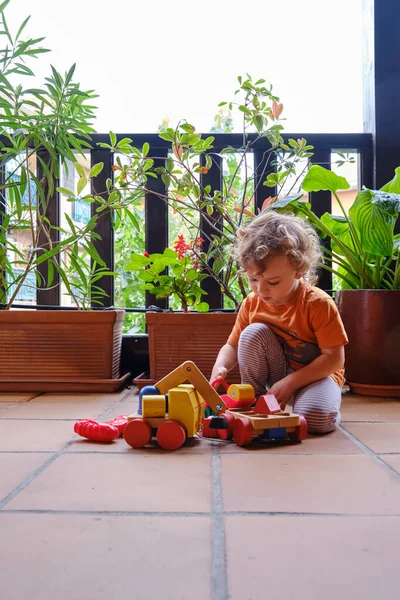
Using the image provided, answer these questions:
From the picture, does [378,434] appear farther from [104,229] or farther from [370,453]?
[104,229]

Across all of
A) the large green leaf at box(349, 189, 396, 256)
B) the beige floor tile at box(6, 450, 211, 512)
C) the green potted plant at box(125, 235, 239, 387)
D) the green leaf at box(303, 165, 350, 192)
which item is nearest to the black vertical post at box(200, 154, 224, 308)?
the green potted plant at box(125, 235, 239, 387)

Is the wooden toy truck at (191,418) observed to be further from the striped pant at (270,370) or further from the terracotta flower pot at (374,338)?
the terracotta flower pot at (374,338)

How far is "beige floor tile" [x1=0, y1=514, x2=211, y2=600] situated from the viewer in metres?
0.61

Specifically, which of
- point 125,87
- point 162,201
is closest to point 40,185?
point 162,201

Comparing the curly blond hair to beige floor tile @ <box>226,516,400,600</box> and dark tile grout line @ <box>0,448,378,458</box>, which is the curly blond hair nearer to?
dark tile grout line @ <box>0,448,378,458</box>

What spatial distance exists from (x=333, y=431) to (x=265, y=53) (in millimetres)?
1974

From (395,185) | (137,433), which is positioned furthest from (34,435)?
(395,185)

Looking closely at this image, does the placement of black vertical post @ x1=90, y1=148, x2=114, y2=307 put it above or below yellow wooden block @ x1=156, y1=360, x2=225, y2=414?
above

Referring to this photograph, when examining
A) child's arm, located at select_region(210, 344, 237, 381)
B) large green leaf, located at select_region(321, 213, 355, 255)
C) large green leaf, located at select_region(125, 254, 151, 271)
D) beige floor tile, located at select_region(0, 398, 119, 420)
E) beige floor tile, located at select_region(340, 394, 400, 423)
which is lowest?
beige floor tile, located at select_region(340, 394, 400, 423)

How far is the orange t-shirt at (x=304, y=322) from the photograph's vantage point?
1599 mm

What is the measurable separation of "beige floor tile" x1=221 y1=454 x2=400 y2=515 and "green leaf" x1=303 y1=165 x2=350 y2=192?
126 centimetres

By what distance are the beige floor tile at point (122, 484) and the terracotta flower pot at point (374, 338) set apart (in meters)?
1.09

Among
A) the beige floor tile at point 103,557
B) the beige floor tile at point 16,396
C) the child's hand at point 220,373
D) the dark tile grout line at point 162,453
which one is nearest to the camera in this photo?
the beige floor tile at point 103,557

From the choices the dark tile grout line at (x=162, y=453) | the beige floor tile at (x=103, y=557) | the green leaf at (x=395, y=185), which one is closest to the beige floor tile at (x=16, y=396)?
the dark tile grout line at (x=162, y=453)
